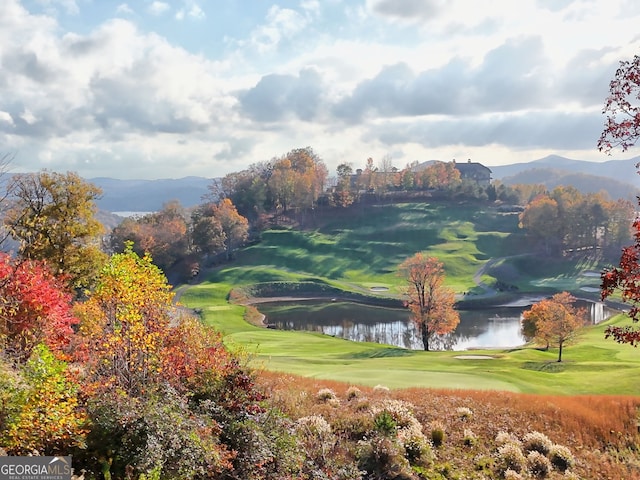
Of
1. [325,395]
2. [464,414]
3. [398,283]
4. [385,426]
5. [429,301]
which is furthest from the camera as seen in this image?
[398,283]

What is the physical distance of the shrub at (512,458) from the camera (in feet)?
45.7

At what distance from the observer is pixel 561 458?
14.5 metres

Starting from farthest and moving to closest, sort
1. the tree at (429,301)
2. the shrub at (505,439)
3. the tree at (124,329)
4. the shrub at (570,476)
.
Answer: the tree at (429,301) < the shrub at (505,439) < the shrub at (570,476) < the tree at (124,329)

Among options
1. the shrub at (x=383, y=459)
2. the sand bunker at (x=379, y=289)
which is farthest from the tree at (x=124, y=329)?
the sand bunker at (x=379, y=289)

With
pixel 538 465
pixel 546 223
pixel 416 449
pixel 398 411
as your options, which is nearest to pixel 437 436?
pixel 398 411

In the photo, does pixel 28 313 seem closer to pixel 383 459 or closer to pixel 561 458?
pixel 383 459

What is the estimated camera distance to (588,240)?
111938 mm

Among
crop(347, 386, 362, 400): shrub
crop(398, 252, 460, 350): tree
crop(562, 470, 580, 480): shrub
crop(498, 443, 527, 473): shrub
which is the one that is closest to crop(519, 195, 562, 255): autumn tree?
crop(398, 252, 460, 350): tree

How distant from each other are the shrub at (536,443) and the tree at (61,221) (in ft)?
84.8

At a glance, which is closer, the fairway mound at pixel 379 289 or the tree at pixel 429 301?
the tree at pixel 429 301

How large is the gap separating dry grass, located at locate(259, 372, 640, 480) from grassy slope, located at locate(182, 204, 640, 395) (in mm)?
3144

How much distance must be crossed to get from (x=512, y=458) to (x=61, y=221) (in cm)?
2835

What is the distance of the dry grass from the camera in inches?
567

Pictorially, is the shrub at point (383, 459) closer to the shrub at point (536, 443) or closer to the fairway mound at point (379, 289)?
the shrub at point (536, 443)
